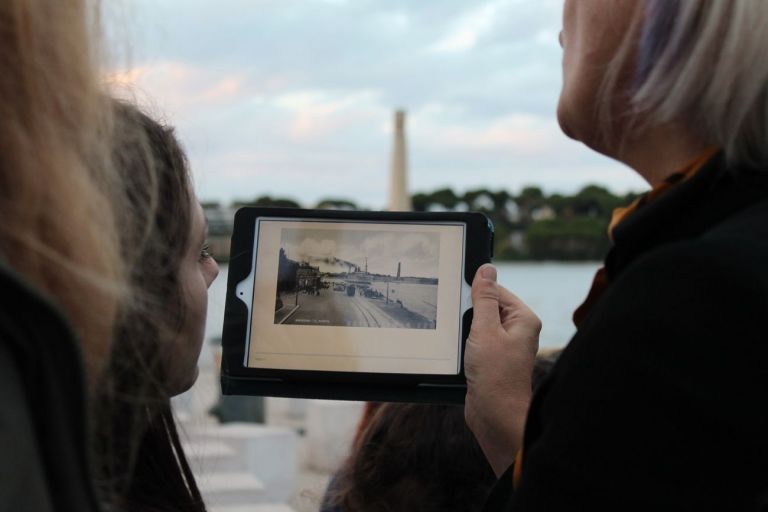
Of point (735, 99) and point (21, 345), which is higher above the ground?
point (735, 99)

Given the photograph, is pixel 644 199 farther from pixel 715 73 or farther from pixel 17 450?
pixel 17 450

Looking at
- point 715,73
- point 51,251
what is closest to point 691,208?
point 715,73

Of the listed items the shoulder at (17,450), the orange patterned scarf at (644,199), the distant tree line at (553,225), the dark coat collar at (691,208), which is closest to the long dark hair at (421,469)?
the orange patterned scarf at (644,199)

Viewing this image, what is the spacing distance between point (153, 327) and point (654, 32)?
0.79 m

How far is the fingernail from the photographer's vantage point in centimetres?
184

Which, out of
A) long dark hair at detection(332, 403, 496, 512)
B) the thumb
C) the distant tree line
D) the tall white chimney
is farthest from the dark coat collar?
the tall white chimney

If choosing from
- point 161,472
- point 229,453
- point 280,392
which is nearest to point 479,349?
point 280,392

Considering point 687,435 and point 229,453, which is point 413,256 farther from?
point 229,453

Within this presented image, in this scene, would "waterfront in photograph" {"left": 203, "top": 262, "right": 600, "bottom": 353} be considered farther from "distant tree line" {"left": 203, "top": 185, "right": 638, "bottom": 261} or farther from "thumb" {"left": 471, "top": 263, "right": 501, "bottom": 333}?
"thumb" {"left": 471, "top": 263, "right": 501, "bottom": 333}

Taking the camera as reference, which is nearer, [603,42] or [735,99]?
[735,99]

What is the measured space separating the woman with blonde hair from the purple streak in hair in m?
0.75

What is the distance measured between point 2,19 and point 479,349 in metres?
1.10

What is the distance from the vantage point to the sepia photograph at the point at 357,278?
1874mm

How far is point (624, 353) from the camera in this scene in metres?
1.09
